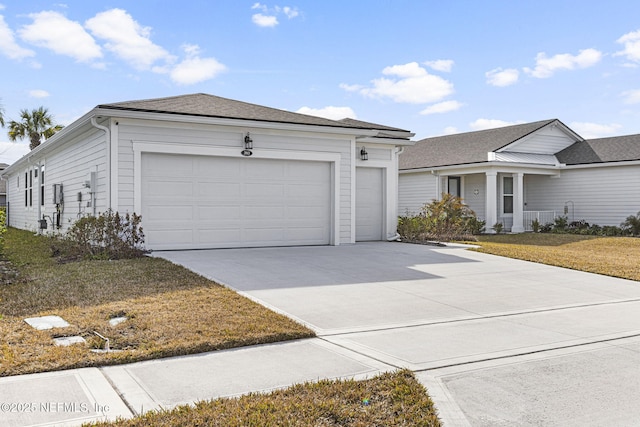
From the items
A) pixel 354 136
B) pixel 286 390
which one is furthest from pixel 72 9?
pixel 286 390

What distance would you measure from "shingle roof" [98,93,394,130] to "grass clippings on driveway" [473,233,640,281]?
528 cm

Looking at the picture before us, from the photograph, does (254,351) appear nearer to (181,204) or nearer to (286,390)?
(286,390)

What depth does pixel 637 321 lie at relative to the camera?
6824mm

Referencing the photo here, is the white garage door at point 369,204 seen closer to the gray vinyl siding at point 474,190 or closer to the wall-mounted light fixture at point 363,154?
the wall-mounted light fixture at point 363,154

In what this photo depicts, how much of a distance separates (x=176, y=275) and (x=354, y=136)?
283 inches

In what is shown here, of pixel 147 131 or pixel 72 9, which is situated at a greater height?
pixel 72 9

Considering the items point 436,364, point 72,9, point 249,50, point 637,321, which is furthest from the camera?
point 249,50

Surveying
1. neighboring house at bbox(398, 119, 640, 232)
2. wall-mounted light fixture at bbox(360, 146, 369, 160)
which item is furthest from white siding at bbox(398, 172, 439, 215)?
wall-mounted light fixture at bbox(360, 146, 369, 160)

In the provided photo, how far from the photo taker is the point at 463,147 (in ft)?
81.1

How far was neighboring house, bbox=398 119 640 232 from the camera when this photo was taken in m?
21.7

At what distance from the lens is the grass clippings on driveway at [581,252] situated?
11.2m

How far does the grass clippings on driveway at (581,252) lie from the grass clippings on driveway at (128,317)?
24.4 ft

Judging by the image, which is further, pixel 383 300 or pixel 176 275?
pixel 176 275

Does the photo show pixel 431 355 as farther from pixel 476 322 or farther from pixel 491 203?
pixel 491 203
